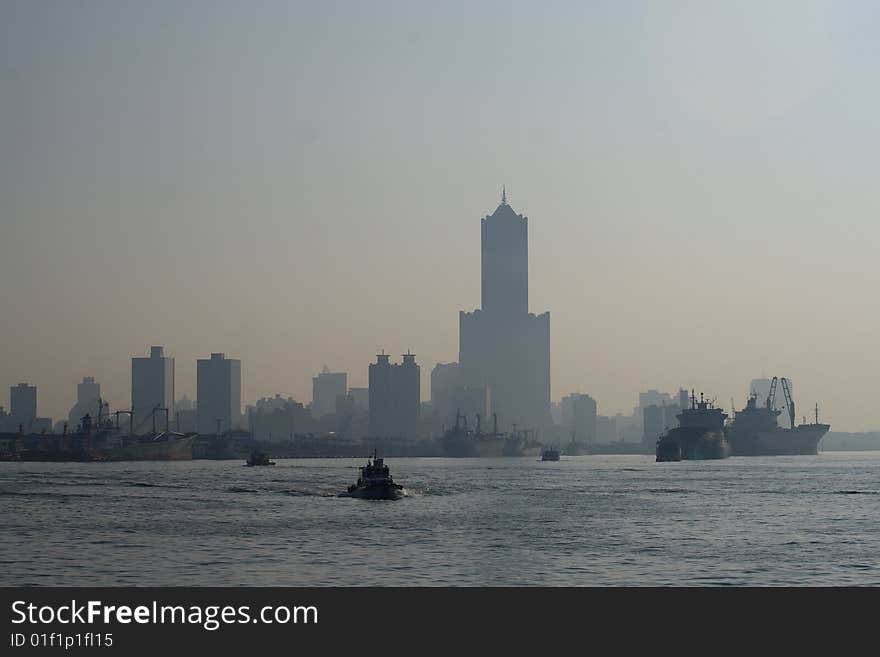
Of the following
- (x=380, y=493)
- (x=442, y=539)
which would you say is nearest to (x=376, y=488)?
(x=380, y=493)

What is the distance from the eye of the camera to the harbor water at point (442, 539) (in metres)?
69.2

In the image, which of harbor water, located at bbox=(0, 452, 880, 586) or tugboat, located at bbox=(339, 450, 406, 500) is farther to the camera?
tugboat, located at bbox=(339, 450, 406, 500)

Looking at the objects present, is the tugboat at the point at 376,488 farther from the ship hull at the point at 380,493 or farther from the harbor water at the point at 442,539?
the harbor water at the point at 442,539

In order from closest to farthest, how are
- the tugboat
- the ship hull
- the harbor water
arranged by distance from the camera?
1. the harbor water
2. the ship hull
3. the tugboat

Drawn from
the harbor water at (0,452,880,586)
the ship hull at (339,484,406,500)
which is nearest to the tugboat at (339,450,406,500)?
the ship hull at (339,484,406,500)

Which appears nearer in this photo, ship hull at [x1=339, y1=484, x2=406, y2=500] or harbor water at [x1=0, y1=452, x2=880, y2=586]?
harbor water at [x1=0, y1=452, x2=880, y2=586]


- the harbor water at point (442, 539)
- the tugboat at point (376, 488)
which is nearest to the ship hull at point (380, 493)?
the tugboat at point (376, 488)

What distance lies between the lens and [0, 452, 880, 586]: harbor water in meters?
69.2

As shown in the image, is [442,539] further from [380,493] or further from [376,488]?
[376,488]

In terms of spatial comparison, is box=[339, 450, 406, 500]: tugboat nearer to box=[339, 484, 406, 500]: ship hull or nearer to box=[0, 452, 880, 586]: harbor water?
box=[339, 484, 406, 500]: ship hull

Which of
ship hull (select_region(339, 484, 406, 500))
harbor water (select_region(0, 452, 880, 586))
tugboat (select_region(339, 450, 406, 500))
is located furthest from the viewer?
tugboat (select_region(339, 450, 406, 500))

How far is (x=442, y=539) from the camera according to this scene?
3580 inches
